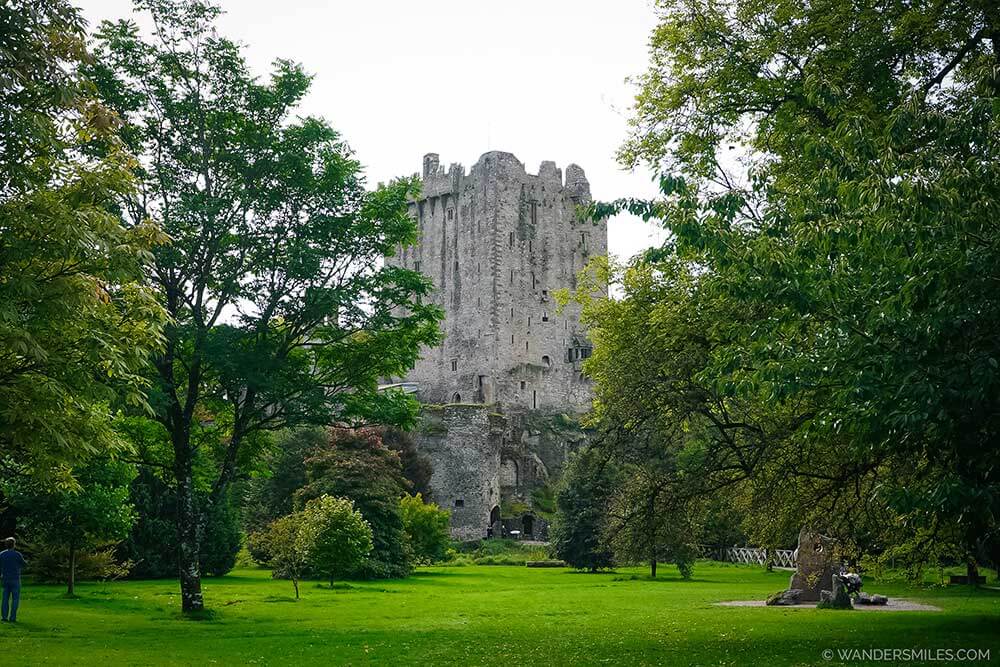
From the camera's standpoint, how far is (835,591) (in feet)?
73.6

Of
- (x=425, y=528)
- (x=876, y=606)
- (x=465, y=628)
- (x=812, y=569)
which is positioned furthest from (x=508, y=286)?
(x=465, y=628)

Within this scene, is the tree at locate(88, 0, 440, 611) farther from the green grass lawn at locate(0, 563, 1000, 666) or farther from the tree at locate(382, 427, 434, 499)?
the tree at locate(382, 427, 434, 499)

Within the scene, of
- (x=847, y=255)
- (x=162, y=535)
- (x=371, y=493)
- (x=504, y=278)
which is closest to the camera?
(x=847, y=255)

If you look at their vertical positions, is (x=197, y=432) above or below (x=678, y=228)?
below

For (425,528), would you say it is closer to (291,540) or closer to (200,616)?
(291,540)

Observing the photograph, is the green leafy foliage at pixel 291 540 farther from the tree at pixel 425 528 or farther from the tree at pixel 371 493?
the tree at pixel 425 528

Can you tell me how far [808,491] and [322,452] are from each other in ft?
91.8

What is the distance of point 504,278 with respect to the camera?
8744 cm

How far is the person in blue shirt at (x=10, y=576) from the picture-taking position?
17.0 metres

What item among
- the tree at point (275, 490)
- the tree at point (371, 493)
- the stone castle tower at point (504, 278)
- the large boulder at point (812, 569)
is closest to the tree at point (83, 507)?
the tree at point (371, 493)

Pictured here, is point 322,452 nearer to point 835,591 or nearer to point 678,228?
point 835,591

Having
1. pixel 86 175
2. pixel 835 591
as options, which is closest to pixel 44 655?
pixel 86 175

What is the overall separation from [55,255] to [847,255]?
9.57 m

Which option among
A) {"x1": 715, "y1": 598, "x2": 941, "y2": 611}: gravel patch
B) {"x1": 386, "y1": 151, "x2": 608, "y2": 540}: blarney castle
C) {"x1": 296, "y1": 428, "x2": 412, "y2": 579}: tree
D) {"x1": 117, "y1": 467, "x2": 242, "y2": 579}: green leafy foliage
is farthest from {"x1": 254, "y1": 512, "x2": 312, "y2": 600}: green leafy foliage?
{"x1": 386, "y1": 151, "x2": 608, "y2": 540}: blarney castle
